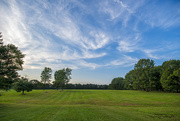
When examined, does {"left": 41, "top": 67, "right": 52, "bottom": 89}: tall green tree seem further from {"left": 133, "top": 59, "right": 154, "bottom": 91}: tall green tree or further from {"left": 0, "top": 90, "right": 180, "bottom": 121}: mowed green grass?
{"left": 133, "top": 59, "right": 154, "bottom": 91}: tall green tree

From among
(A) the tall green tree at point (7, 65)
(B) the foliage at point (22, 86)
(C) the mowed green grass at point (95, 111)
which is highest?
(A) the tall green tree at point (7, 65)

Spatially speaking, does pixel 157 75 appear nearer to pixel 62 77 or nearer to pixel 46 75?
pixel 62 77

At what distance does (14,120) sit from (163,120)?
14.3 meters

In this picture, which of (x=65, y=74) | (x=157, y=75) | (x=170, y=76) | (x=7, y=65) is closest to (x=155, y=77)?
(x=157, y=75)

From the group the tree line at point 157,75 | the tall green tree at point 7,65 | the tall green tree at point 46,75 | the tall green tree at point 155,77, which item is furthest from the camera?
the tall green tree at point 46,75

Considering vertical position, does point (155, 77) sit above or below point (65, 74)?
below

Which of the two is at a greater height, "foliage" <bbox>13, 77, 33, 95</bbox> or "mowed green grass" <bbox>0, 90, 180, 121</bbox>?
"foliage" <bbox>13, 77, 33, 95</bbox>

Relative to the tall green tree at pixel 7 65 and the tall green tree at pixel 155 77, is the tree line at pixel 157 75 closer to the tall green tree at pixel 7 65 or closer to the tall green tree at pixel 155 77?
the tall green tree at pixel 155 77

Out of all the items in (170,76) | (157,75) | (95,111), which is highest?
(157,75)

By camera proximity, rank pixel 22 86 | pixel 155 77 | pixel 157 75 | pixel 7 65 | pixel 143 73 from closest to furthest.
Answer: pixel 7 65
pixel 22 86
pixel 155 77
pixel 143 73
pixel 157 75

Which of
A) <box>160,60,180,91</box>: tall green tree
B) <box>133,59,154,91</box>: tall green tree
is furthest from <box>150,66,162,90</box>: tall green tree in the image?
<box>160,60,180,91</box>: tall green tree

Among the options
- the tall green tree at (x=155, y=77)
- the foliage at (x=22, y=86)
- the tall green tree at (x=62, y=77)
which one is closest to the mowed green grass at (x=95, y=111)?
the foliage at (x=22, y=86)

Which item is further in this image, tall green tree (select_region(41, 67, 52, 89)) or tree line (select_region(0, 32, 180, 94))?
tall green tree (select_region(41, 67, 52, 89))

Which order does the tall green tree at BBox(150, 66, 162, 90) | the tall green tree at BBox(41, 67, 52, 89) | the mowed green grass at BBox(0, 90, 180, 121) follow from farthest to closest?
1. the tall green tree at BBox(41, 67, 52, 89)
2. the tall green tree at BBox(150, 66, 162, 90)
3. the mowed green grass at BBox(0, 90, 180, 121)
